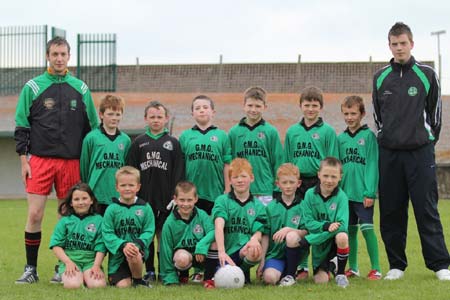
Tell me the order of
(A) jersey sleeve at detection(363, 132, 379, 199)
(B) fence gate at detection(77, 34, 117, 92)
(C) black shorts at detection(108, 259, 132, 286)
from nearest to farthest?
1. (C) black shorts at detection(108, 259, 132, 286)
2. (A) jersey sleeve at detection(363, 132, 379, 199)
3. (B) fence gate at detection(77, 34, 117, 92)

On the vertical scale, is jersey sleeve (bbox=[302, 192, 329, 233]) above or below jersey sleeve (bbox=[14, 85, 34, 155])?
below

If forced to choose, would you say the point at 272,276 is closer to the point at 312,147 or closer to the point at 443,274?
the point at 312,147

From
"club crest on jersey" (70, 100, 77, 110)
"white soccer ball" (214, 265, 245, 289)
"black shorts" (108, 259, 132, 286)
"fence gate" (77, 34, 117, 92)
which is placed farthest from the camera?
"fence gate" (77, 34, 117, 92)

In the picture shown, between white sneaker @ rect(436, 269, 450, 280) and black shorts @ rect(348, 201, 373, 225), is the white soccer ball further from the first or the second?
white sneaker @ rect(436, 269, 450, 280)

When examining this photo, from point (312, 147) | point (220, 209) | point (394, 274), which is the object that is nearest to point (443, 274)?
point (394, 274)

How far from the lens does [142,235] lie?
281 inches

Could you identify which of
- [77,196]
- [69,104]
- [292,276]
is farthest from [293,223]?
[69,104]

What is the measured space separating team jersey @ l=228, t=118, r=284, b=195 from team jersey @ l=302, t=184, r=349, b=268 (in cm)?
60

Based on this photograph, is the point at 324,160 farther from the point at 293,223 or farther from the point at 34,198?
the point at 34,198

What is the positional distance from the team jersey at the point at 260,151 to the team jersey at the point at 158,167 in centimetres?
63

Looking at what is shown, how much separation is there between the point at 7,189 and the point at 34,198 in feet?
58.7

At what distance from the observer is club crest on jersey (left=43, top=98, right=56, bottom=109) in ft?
24.8

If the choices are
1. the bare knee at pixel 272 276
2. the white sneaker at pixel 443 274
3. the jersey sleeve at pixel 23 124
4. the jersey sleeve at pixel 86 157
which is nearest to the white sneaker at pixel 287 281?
the bare knee at pixel 272 276

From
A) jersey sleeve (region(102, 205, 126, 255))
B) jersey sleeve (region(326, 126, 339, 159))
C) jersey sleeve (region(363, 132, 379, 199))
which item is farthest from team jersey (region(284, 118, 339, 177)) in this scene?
jersey sleeve (region(102, 205, 126, 255))
